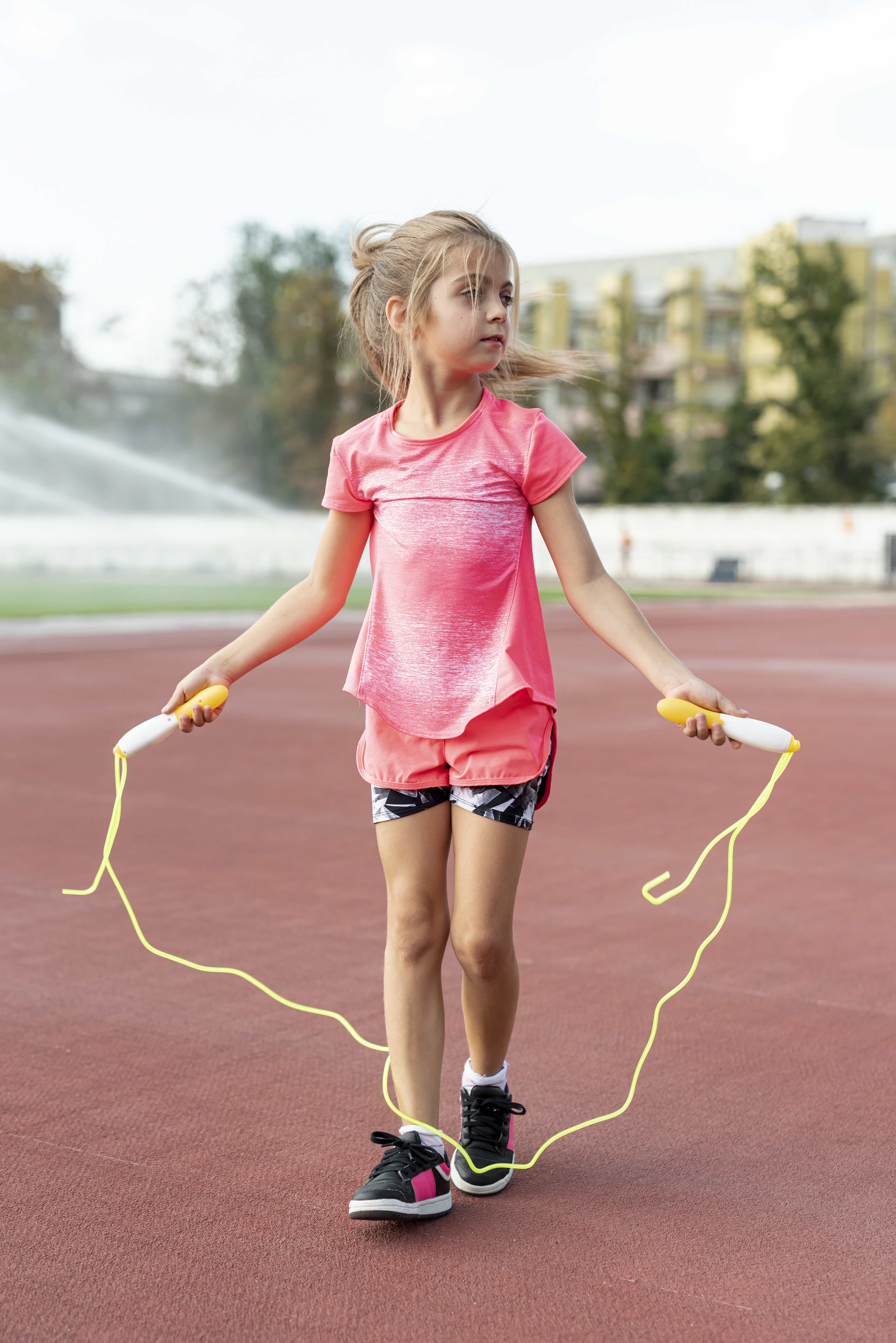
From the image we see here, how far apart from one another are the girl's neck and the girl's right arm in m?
0.21

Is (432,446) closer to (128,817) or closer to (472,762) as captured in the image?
(472,762)

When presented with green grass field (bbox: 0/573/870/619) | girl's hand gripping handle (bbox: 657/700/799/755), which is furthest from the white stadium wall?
girl's hand gripping handle (bbox: 657/700/799/755)

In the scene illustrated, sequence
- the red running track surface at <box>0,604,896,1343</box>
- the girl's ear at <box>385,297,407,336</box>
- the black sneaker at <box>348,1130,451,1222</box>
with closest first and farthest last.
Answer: the red running track surface at <box>0,604,896,1343</box> < the black sneaker at <box>348,1130,451,1222</box> < the girl's ear at <box>385,297,407,336</box>

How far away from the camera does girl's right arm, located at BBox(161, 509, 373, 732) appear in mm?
3180

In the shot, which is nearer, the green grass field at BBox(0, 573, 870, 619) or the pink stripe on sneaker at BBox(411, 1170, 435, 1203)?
the pink stripe on sneaker at BBox(411, 1170, 435, 1203)

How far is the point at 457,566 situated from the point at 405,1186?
1.27m

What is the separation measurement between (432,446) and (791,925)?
306cm

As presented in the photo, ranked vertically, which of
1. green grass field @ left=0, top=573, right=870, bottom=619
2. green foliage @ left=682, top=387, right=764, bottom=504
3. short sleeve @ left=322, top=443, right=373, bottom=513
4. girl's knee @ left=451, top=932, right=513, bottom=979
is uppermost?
green foliage @ left=682, top=387, right=764, bottom=504

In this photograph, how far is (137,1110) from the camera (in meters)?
3.55

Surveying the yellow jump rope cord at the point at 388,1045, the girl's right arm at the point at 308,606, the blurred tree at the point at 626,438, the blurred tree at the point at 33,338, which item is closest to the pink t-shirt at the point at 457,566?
the girl's right arm at the point at 308,606

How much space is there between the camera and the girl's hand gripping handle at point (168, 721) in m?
3.04

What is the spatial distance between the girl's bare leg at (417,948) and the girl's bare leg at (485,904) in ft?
0.14

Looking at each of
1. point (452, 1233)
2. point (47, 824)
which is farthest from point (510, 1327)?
point (47, 824)

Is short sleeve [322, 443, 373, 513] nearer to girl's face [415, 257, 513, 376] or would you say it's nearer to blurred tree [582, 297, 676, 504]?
girl's face [415, 257, 513, 376]
